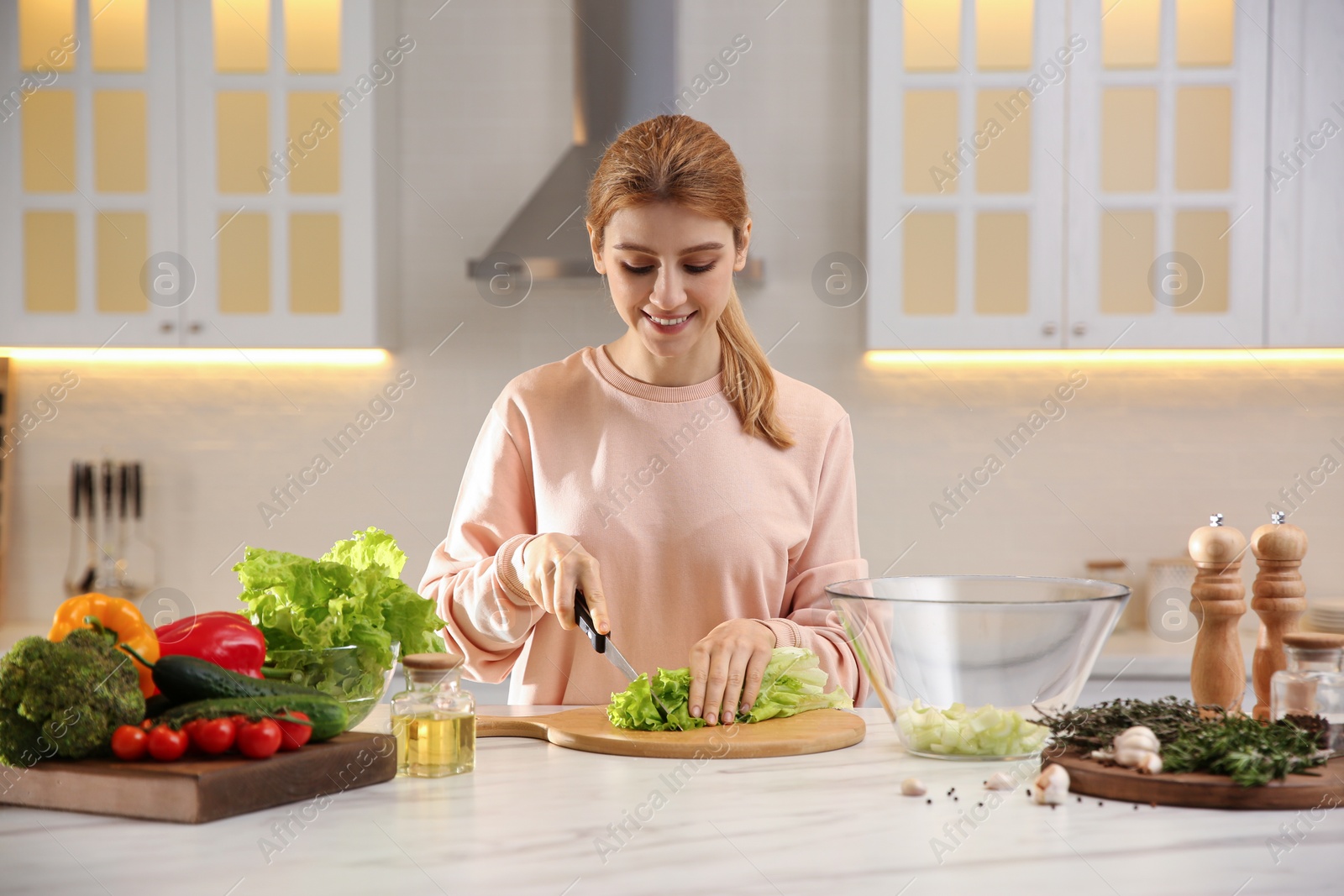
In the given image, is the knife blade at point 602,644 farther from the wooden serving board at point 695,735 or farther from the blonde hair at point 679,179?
the blonde hair at point 679,179

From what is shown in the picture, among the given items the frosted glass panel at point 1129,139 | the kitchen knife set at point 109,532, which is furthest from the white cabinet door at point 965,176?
the kitchen knife set at point 109,532

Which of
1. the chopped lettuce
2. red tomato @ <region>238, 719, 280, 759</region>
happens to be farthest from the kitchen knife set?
red tomato @ <region>238, 719, 280, 759</region>

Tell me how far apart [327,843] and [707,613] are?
2.93 ft

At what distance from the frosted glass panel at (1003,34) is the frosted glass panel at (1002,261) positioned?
39 cm

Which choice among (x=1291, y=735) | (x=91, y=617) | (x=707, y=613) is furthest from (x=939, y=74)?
(x=91, y=617)

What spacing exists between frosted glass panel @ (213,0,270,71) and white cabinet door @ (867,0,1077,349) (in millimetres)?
1563

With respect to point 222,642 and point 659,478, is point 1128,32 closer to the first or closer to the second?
point 659,478

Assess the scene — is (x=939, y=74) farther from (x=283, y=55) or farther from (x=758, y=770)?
(x=758, y=770)

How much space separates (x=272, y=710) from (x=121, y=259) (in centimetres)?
240

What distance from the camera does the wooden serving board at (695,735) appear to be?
117cm

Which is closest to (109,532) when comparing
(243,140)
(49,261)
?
(49,261)

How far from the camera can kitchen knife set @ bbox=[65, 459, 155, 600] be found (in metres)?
3.30

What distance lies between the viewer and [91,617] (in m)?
1.06

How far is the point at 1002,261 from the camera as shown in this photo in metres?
2.97
